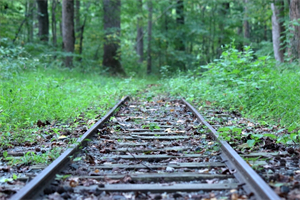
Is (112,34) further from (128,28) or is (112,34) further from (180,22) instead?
(180,22)

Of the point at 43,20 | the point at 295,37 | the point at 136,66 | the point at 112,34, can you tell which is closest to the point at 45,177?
the point at 295,37

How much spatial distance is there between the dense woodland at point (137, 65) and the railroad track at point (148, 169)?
1.65 metres

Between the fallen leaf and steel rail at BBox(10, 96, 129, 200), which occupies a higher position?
steel rail at BBox(10, 96, 129, 200)

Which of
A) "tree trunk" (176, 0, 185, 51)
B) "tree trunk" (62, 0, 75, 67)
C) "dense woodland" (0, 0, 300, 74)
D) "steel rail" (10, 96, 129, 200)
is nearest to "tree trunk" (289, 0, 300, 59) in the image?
"dense woodland" (0, 0, 300, 74)

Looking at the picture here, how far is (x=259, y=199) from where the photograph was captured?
2.40 metres

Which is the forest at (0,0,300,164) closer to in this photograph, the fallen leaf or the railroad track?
the railroad track

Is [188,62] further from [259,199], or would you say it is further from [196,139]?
[259,199]

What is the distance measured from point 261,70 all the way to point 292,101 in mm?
2762

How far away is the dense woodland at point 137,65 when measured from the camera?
6609 millimetres

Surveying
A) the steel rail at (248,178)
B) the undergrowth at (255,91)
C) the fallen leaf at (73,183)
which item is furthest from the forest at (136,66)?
the fallen leaf at (73,183)

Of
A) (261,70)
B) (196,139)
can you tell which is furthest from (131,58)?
(196,139)

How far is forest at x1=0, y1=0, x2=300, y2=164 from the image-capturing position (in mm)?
6270

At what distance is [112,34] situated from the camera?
1966cm

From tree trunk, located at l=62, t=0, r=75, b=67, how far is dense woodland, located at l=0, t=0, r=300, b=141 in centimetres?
6
